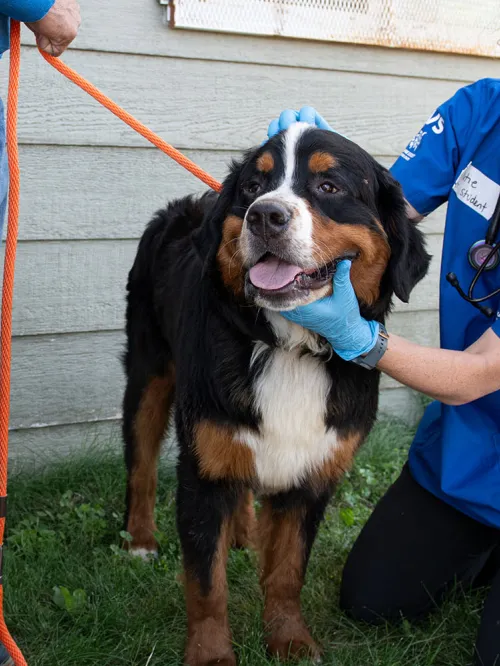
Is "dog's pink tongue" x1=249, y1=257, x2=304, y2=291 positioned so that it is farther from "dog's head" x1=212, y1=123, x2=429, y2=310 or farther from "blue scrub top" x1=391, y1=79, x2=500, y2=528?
"blue scrub top" x1=391, y1=79, x2=500, y2=528

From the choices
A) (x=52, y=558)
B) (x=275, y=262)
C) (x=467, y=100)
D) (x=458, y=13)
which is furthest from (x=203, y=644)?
(x=458, y=13)

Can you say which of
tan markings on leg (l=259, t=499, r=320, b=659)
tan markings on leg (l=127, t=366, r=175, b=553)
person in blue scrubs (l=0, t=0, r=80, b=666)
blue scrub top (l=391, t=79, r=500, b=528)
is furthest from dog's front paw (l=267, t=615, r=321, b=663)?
person in blue scrubs (l=0, t=0, r=80, b=666)

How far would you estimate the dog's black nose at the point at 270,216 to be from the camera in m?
2.01

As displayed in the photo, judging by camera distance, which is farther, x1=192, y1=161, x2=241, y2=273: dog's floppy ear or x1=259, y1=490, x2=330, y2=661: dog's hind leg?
x1=259, y1=490, x2=330, y2=661: dog's hind leg

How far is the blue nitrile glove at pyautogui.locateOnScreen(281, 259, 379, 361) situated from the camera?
211cm

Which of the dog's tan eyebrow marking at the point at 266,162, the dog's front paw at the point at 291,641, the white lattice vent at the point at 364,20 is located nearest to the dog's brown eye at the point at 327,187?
the dog's tan eyebrow marking at the point at 266,162

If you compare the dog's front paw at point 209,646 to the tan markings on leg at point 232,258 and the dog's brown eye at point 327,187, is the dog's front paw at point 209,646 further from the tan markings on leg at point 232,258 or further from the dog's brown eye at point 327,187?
the dog's brown eye at point 327,187

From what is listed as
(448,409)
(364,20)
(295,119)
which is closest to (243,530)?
(448,409)

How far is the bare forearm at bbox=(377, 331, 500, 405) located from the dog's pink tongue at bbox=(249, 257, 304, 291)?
0.39 meters

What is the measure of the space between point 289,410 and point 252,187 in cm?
64

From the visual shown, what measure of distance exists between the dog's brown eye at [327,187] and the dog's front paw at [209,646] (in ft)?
4.17

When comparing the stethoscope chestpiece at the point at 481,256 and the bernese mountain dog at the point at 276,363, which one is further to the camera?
the stethoscope chestpiece at the point at 481,256

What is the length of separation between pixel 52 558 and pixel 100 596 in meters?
0.32

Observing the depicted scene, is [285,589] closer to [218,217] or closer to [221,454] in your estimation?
[221,454]
